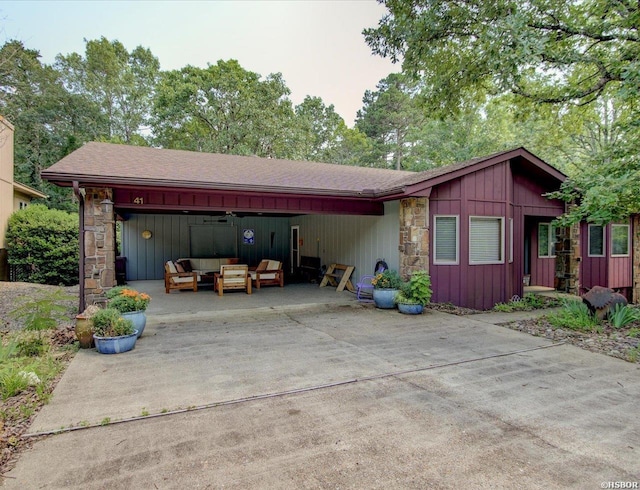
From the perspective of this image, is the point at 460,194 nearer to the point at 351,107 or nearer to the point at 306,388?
the point at 306,388

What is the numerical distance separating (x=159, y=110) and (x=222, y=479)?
20.9 m

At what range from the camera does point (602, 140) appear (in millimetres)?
19734

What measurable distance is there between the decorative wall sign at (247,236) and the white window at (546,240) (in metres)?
10.2

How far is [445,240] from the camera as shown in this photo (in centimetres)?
814

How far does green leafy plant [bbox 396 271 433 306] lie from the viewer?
727 cm

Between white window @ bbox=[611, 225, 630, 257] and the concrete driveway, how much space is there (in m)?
7.73

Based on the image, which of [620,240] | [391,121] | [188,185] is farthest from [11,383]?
[391,121]

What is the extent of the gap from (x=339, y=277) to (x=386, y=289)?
11.3ft

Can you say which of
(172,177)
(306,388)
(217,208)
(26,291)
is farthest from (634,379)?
(26,291)

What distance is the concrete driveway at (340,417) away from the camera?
2.30m

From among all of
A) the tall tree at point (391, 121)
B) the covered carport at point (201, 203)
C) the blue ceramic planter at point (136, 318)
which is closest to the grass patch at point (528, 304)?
the covered carport at point (201, 203)

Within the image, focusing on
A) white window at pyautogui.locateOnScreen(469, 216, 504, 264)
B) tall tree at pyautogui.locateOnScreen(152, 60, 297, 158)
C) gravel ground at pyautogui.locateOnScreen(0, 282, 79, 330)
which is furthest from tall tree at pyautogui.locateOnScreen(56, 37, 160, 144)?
white window at pyautogui.locateOnScreen(469, 216, 504, 264)

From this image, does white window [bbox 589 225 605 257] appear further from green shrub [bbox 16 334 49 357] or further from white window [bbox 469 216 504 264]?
green shrub [bbox 16 334 49 357]

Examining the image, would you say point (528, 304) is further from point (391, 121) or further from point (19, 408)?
point (391, 121)
